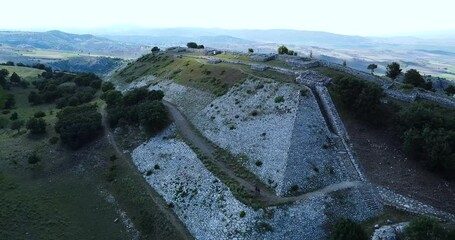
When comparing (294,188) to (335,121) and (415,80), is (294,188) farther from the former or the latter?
(415,80)

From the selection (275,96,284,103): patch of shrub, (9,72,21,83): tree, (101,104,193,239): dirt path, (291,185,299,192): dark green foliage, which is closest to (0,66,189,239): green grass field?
(101,104,193,239): dirt path

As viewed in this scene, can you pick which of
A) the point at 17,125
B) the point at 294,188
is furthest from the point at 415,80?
the point at 17,125

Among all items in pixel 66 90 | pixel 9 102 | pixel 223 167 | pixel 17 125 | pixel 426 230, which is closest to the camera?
pixel 426 230

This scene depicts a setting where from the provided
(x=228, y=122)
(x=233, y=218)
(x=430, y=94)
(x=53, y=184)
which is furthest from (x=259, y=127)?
(x=53, y=184)

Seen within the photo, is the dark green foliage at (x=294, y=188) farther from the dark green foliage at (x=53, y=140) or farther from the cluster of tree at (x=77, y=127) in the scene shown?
the dark green foliage at (x=53, y=140)

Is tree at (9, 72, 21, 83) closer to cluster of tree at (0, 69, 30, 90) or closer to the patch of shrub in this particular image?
cluster of tree at (0, 69, 30, 90)

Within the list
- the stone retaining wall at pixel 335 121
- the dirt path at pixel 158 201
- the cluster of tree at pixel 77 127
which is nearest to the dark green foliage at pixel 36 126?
the cluster of tree at pixel 77 127

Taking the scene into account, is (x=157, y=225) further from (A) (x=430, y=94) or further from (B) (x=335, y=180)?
(A) (x=430, y=94)

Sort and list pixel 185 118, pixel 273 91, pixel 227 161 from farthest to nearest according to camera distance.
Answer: pixel 185 118
pixel 273 91
pixel 227 161
